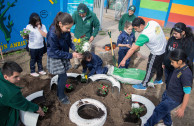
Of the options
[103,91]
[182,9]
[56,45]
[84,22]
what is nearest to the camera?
[56,45]

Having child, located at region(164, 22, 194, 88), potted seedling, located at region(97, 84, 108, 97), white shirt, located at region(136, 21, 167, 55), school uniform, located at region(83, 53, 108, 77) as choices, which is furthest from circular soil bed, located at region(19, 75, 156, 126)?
A: child, located at region(164, 22, 194, 88)

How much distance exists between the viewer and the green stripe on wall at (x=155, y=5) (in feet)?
34.9

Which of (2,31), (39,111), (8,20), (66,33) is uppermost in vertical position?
(66,33)

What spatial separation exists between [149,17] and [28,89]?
1007cm

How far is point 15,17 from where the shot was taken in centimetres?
551

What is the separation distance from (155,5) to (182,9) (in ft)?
5.70

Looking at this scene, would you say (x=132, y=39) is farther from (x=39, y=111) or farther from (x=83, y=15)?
(x=39, y=111)

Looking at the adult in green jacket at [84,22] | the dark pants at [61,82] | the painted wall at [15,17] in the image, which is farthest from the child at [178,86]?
the painted wall at [15,17]

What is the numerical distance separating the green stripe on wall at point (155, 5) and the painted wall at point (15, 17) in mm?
7425

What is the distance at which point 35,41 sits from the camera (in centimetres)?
411

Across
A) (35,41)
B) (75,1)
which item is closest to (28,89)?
(35,41)

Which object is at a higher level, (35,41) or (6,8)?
(6,8)

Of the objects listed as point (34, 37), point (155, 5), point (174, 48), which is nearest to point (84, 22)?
point (34, 37)

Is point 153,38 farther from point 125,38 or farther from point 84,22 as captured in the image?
point 84,22
